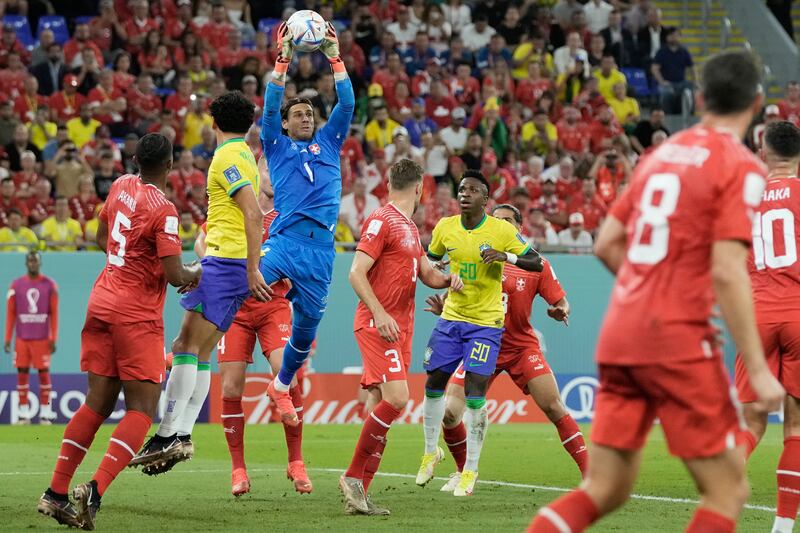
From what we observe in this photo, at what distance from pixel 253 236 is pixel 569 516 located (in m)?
4.43

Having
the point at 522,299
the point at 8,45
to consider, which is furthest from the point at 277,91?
the point at 8,45

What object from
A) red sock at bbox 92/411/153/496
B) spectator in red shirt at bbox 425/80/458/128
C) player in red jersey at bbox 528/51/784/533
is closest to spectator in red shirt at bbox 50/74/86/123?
spectator in red shirt at bbox 425/80/458/128

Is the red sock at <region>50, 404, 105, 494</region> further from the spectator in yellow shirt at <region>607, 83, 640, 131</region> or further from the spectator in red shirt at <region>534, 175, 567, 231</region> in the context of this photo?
the spectator in yellow shirt at <region>607, 83, 640, 131</region>

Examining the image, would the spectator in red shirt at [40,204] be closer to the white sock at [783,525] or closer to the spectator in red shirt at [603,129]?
the spectator in red shirt at [603,129]

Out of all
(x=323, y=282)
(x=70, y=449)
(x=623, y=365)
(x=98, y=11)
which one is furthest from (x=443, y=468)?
(x=98, y=11)

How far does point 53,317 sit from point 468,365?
34.5 feet

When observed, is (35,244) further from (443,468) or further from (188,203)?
(443,468)

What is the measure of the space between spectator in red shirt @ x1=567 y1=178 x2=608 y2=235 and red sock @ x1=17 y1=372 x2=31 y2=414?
31.5ft

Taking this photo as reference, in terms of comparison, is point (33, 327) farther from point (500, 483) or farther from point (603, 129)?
point (603, 129)

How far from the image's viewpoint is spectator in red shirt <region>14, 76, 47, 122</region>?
21.8 m

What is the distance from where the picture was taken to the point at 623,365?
5.08 m

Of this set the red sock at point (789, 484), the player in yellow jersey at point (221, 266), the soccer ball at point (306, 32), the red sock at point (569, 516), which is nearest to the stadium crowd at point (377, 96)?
the soccer ball at point (306, 32)

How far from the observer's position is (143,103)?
22250 mm

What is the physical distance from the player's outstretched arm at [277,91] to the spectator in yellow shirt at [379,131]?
12869 mm
